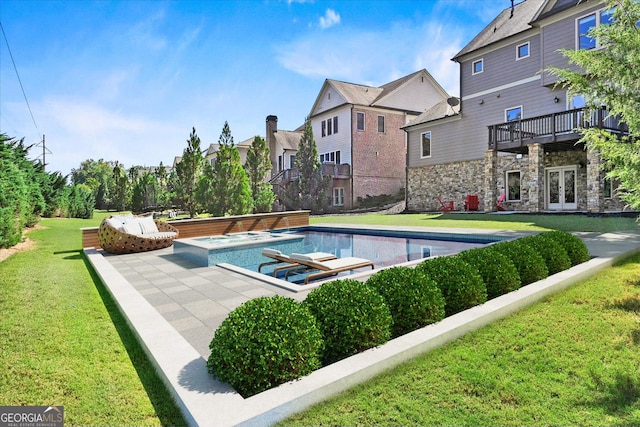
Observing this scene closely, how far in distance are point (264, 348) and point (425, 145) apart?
913 inches

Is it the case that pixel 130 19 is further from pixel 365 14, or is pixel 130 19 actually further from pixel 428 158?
pixel 428 158

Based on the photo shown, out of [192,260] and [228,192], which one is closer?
[192,260]

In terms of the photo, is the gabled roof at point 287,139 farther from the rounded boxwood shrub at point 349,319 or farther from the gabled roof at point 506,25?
the rounded boxwood shrub at point 349,319

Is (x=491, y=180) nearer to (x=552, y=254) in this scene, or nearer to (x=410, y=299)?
(x=552, y=254)

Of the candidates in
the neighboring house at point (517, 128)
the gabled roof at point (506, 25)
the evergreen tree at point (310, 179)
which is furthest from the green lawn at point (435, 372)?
the evergreen tree at point (310, 179)

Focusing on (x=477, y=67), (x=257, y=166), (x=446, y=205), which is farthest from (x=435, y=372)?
(x=477, y=67)

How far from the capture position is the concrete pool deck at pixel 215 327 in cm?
239

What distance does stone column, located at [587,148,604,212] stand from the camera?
1455 centimetres

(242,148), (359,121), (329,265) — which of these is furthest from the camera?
(242,148)

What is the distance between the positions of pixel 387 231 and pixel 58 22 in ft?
45.6

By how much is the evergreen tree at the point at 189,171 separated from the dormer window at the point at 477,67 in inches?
636

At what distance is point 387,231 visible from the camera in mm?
13289

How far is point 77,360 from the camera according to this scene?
130 inches

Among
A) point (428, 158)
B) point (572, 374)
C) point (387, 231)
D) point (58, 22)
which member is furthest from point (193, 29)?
point (428, 158)
